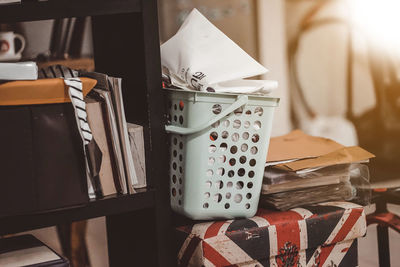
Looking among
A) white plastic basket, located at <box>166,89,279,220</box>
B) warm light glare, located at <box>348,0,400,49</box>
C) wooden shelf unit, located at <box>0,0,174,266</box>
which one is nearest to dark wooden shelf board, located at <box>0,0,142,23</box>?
wooden shelf unit, located at <box>0,0,174,266</box>

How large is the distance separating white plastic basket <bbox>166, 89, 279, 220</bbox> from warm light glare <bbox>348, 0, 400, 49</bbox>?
2.76 meters

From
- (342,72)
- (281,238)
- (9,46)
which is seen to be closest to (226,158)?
(281,238)

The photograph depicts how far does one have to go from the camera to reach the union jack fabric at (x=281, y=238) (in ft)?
3.66

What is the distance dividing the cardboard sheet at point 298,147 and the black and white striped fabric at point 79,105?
48 cm

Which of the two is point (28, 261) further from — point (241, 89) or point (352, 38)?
point (352, 38)

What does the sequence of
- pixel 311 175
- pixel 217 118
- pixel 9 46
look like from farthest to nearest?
pixel 9 46
pixel 311 175
pixel 217 118

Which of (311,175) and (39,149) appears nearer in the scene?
(39,149)

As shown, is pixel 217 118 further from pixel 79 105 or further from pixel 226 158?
pixel 79 105

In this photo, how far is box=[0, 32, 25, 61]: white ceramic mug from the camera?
181cm

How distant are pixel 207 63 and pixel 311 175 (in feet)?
1.22

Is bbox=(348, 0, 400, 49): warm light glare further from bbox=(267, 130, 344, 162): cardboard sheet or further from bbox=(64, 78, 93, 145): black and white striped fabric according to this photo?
bbox=(64, 78, 93, 145): black and white striped fabric

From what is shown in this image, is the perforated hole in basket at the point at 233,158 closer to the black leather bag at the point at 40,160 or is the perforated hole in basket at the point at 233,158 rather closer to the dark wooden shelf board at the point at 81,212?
the dark wooden shelf board at the point at 81,212

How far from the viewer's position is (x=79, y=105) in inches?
39.4

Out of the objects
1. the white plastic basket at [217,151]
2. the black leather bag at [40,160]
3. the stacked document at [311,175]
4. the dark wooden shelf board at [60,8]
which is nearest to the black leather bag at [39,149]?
the black leather bag at [40,160]
